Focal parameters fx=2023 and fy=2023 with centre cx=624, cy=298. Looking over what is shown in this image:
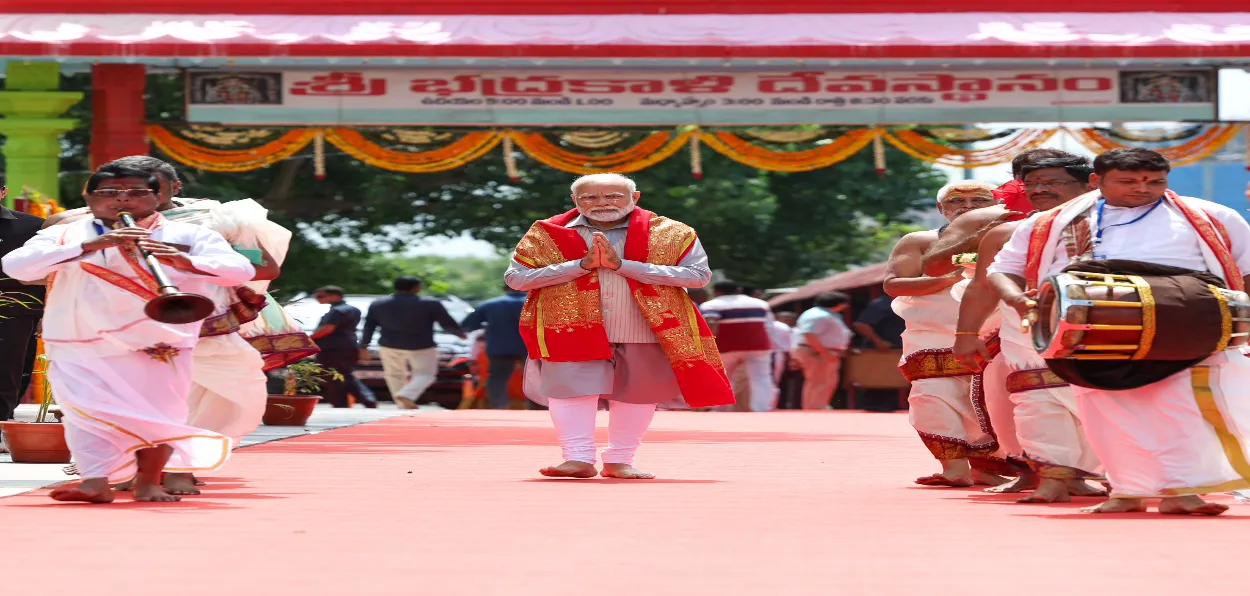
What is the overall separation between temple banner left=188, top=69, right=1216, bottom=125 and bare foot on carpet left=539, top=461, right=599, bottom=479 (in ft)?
26.7

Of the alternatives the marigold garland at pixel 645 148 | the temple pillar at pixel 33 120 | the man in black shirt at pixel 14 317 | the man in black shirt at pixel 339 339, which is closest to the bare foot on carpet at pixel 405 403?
the man in black shirt at pixel 339 339

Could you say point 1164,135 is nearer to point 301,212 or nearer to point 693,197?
point 693,197

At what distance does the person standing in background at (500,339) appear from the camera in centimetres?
1798

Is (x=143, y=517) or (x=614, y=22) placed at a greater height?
(x=614, y=22)

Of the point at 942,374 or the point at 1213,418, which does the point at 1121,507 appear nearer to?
the point at 1213,418

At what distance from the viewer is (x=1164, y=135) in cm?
1728

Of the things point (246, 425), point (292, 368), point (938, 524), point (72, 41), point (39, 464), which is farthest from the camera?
point (72, 41)

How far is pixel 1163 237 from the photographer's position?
23.0 ft

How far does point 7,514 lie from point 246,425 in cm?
171

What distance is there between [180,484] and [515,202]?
18.7 meters

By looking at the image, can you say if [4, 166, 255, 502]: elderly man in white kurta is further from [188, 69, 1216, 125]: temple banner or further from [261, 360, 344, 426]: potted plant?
[188, 69, 1216, 125]: temple banner

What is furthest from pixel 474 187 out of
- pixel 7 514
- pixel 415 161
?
pixel 7 514

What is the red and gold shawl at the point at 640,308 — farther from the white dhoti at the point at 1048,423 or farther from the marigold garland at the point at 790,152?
the marigold garland at the point at 790,152

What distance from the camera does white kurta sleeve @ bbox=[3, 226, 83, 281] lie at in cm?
725
